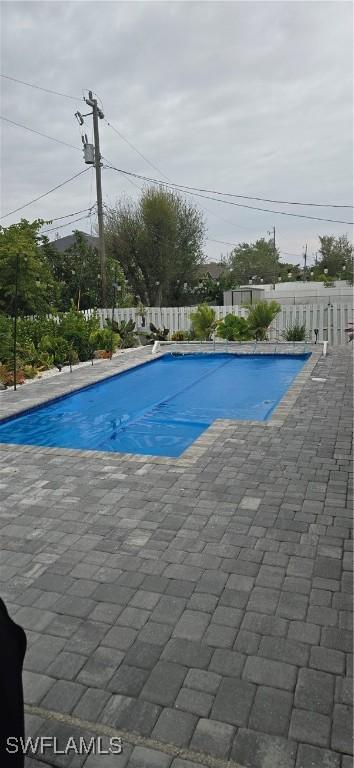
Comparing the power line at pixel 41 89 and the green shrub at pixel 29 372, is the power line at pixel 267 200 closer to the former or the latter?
the power line at pixel 41 89

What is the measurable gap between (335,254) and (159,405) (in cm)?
4305

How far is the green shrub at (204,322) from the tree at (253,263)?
29.9m

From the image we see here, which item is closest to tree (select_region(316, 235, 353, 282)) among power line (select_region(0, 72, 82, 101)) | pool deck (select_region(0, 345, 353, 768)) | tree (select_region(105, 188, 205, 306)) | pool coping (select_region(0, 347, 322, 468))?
tree (select_region(105, 188, 205, 306))

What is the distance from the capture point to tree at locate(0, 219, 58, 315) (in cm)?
1441

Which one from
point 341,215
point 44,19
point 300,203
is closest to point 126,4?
point 44,19

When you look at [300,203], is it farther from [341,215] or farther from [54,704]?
[54,704]

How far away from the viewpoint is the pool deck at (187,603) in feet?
6.55

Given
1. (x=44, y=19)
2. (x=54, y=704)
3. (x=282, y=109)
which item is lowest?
(x=54, y=704)

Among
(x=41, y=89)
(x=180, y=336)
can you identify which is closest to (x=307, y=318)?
(x=180, y=336)

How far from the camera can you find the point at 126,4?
718 cm

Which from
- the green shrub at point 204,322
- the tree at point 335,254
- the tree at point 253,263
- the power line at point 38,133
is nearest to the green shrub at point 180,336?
the green shrub at point 204,322

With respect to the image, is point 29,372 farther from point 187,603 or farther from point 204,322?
point 187,603

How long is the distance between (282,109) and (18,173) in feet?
26.9

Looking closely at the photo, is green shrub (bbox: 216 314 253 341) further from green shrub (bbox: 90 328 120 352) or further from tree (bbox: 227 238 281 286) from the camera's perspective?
tree (bbox: 227 238 281 286)
